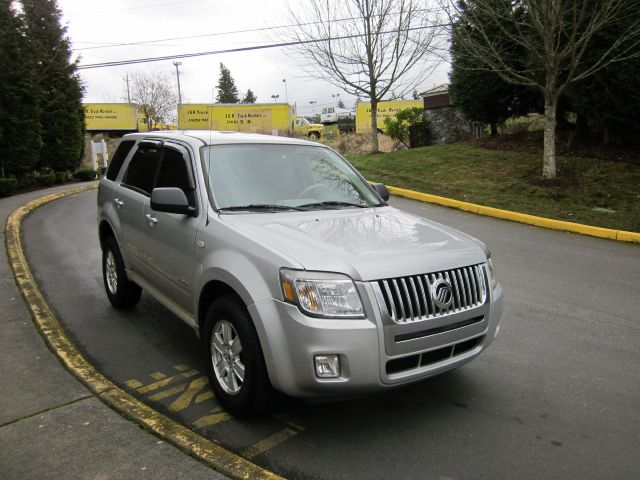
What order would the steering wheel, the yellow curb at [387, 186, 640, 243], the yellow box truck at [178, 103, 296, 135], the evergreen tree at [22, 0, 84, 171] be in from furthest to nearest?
the yellow box truck at [178, 103, 296, 135] < the evergreen tree at [22, 0, 84, 171] < the yellow curb at [387, 186, 640, 243] < the steering wheel

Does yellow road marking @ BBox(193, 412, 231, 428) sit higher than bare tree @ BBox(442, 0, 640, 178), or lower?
lower

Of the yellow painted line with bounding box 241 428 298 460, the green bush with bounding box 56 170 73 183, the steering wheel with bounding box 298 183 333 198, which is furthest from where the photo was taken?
the green bush with bounding box 56 170 73 183

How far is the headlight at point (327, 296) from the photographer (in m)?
3.00

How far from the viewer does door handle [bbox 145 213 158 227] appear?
4.56m

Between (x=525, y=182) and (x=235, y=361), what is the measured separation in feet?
36.3

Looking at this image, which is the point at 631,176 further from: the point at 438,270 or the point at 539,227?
the point at 438,270

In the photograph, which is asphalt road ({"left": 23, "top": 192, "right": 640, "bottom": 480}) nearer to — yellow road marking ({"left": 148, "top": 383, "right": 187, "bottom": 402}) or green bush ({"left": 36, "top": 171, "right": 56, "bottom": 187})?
yellow road marking ({"left": 148, "top": 383, "right": 187, "bottom": 402})

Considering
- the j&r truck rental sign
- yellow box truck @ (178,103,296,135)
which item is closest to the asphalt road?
yellow box truck @ (178,103,296,135)

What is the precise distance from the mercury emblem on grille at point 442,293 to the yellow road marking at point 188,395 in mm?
1826

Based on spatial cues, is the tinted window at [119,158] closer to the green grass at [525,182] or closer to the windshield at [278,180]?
the windshield at [278,180]

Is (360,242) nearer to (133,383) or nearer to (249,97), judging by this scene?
(133,383)

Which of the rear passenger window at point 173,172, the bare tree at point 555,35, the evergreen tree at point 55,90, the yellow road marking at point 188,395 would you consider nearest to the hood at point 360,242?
the rear passenger window at point 173,172

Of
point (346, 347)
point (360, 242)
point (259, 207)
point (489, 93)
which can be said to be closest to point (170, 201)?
point (259, 207)

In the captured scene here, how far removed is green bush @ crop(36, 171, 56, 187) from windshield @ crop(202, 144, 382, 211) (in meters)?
16.6
